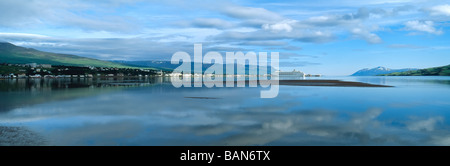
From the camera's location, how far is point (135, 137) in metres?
15.4

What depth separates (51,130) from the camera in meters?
17.3

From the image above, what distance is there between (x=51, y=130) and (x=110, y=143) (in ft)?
19.0
